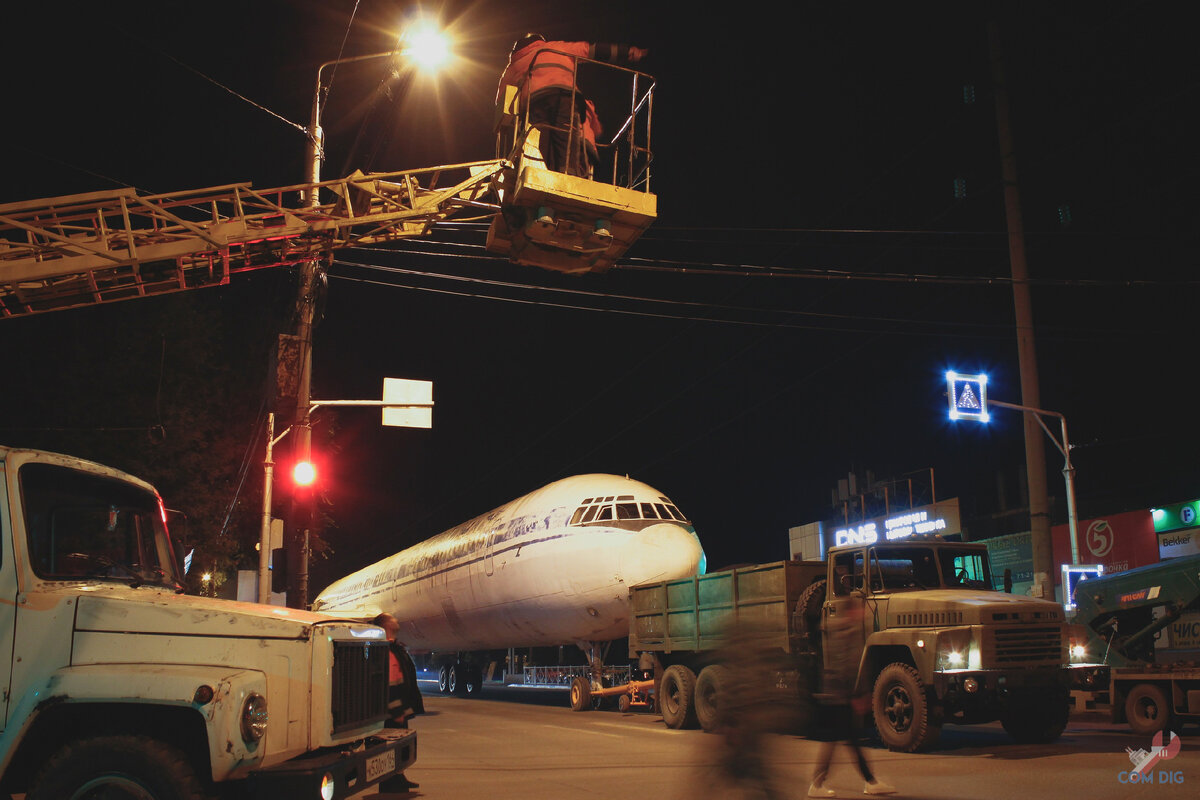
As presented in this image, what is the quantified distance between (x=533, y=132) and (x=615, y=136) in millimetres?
1146

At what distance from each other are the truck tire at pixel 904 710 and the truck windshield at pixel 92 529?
7770 mm

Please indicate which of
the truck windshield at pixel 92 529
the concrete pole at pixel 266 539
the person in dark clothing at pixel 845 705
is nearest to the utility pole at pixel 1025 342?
the person in dark clothing at pixel 845 705

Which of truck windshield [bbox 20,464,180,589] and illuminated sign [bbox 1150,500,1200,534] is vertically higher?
illuminated sign [bbox 1150,500,1200,534]

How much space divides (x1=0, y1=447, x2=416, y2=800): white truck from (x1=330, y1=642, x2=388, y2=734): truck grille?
0.03 m

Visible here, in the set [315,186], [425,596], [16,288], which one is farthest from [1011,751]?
[425,596]

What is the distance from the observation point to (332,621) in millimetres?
5742

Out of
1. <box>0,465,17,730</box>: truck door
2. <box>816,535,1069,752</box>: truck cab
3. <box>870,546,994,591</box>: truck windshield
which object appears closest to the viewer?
<box>0,465,17,730</box>: truck door

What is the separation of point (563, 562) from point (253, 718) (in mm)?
12549

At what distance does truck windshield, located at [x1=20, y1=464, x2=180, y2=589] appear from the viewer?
5352 millimetres

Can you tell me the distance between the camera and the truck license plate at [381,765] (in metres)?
5.55

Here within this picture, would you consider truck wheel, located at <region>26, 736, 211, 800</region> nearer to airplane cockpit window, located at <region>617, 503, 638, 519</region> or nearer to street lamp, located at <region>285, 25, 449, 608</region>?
street lamp, located at <region>285, 25, 449, 608</region>

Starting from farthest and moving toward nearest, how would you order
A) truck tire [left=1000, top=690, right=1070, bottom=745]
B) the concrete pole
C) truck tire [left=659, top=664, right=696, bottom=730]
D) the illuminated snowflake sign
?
the illuminated snowflake sign < the concrete pole < truck tire [left=659, top=664, right=696, bottom=730] < truck tire [left=1000, top=690, right=1070, bottom=745]

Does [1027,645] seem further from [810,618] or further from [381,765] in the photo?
[381,765]

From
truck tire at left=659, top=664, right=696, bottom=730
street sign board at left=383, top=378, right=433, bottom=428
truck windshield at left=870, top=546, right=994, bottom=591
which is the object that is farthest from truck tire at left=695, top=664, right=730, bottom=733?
street sign board at left=383, top=378, right=433, bottom=428
